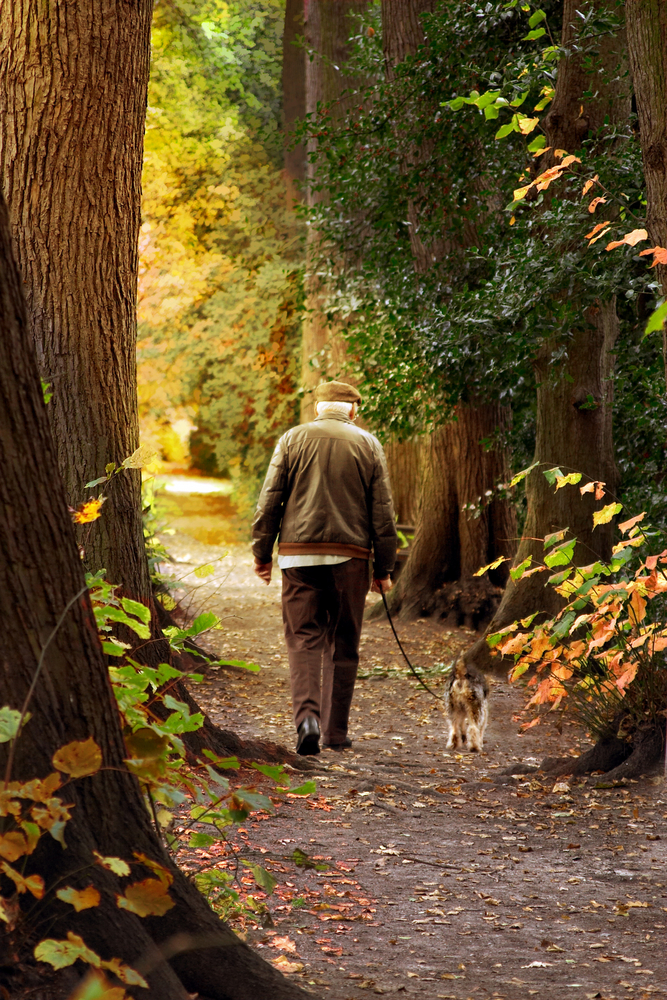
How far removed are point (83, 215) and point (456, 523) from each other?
24.8 ft

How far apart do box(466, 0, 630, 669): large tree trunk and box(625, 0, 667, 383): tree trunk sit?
11.0 feet

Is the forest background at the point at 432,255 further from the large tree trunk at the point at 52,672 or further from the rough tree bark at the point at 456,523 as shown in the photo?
the large tree trunk at the point at 52,672

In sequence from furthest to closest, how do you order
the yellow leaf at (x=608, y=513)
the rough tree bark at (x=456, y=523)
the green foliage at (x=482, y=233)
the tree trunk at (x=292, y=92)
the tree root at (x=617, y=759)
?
1. the tree trunk at (x=292, y=92)
2. the rough tree bark at (x=456, y=523)
3. the green foliage at (x=482, y=233)
4. the tree root at (x=617, y=759)
5. the yellow leaf at (x=608, y=513)

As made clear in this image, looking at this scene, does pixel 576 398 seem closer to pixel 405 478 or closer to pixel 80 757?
pixel 80 757

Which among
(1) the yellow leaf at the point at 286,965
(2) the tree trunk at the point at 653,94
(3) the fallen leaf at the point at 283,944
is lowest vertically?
(3) the fallen leaf at the point at 283,944

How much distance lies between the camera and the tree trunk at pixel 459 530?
11.1 m

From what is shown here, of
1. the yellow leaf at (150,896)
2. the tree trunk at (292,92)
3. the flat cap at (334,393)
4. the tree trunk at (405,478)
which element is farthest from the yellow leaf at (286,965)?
the tree trunk at (292,92)

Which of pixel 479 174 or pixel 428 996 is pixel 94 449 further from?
pixel 479 174

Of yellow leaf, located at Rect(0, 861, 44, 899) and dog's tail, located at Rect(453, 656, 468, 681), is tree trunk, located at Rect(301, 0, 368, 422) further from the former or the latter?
yellow leaf, located at Rect(0, 861, 44, 899)

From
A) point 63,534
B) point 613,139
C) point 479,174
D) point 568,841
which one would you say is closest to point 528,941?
point 568,841

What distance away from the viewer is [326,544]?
599 cm

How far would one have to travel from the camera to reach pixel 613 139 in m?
7.24

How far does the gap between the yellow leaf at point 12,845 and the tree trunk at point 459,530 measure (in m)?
9.05

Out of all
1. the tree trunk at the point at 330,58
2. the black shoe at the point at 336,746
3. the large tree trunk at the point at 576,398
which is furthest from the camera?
the tree trunk at the point at 330,58
